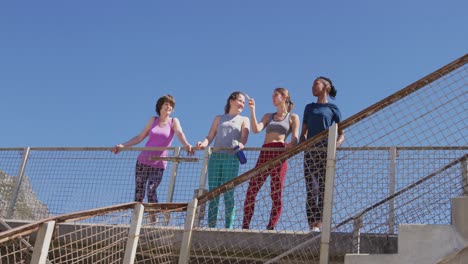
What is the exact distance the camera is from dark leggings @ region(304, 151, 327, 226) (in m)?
5.30

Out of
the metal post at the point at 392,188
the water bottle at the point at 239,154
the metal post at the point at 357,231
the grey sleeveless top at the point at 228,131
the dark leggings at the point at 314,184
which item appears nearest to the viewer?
the metal post at the point at 357,231

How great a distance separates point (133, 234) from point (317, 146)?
2.08 metres

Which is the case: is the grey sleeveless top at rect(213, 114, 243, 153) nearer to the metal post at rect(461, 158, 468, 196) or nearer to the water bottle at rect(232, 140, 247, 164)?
the water bottle at rect(232, 140, 247, 164)

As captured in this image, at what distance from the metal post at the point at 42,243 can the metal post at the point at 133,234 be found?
0.85 metres

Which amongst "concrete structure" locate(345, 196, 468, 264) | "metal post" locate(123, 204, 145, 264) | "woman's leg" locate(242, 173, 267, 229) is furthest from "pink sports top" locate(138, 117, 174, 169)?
"concrete structure" locate(345, 196, 468, 264)

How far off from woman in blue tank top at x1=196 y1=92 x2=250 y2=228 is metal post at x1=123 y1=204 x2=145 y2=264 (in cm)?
163

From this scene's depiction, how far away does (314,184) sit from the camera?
17.6 ft

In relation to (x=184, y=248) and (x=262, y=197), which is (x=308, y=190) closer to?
(x=262, y=197)

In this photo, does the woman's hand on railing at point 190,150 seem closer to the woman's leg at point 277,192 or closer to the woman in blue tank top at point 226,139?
the woman in blue tank top at point 226,139

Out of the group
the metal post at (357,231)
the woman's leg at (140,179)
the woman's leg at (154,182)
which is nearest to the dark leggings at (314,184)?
the metal post at (357,231)

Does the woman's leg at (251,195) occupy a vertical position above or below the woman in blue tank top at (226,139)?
below

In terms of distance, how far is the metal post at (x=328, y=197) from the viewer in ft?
15.2

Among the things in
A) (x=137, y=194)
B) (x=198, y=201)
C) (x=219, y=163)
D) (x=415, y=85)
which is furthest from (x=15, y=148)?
(x=415, y=85)

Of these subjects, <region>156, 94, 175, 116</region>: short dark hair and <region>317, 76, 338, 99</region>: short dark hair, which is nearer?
<region>317, 76, 338, 99</region>: short dark hair
